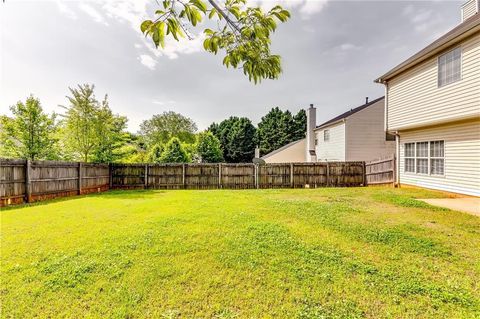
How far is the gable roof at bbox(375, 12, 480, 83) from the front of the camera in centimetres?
693

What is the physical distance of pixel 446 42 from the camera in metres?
7.64

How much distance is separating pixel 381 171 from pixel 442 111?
16.0ft

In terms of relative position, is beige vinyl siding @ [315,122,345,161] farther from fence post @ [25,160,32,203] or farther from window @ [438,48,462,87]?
fence post @ [25,160,32,203]

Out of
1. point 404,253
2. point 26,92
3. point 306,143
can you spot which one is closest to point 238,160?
point 306,143

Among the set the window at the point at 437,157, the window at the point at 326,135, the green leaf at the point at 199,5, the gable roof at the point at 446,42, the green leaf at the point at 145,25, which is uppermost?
the gable roof at the point at 446,42

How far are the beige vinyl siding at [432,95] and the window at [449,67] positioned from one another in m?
0.16

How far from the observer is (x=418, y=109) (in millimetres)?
9234

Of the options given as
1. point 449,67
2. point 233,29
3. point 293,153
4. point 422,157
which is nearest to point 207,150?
point 293,153

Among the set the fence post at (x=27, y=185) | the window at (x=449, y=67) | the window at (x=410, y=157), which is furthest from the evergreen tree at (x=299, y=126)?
the fence post at (x=27, y=185)

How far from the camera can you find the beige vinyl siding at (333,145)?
16797 millimetres

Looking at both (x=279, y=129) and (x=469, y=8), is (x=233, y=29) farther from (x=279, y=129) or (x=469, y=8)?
(x=279, y=129)

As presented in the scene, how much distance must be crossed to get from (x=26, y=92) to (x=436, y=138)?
60.7 feet

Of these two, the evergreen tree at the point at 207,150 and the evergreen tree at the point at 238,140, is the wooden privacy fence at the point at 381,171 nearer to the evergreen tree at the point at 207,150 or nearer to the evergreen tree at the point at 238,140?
the evergreen tree at the point at 207,150

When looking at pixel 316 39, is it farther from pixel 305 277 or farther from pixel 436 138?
pixel 305 277
